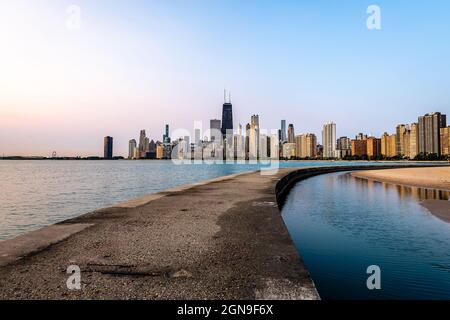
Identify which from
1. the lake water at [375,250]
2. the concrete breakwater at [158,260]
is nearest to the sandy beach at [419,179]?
the lake water at [375,250]

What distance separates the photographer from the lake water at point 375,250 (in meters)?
6.77

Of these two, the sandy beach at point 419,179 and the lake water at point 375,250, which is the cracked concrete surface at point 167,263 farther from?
the sandy beach at point 419,179

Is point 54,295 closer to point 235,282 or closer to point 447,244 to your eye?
point 235,282

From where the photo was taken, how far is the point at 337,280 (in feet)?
23.7

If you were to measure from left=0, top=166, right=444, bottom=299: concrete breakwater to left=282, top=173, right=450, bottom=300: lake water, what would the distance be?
5.23ft

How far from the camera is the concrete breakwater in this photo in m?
4.54

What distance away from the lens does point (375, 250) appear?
31.6ft

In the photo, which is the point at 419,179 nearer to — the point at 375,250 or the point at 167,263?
the point at 375,250

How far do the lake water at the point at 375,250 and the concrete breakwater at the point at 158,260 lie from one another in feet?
5.23

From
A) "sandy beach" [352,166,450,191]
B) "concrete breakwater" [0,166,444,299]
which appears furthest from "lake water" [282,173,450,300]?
"sandy beach" [352,166,450,191]

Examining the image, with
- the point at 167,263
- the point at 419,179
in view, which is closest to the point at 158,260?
the point at 167,263

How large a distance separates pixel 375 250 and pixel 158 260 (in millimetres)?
7507

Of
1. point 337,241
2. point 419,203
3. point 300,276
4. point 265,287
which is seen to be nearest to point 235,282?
point 265,287

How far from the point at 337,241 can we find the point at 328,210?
7263 mm
